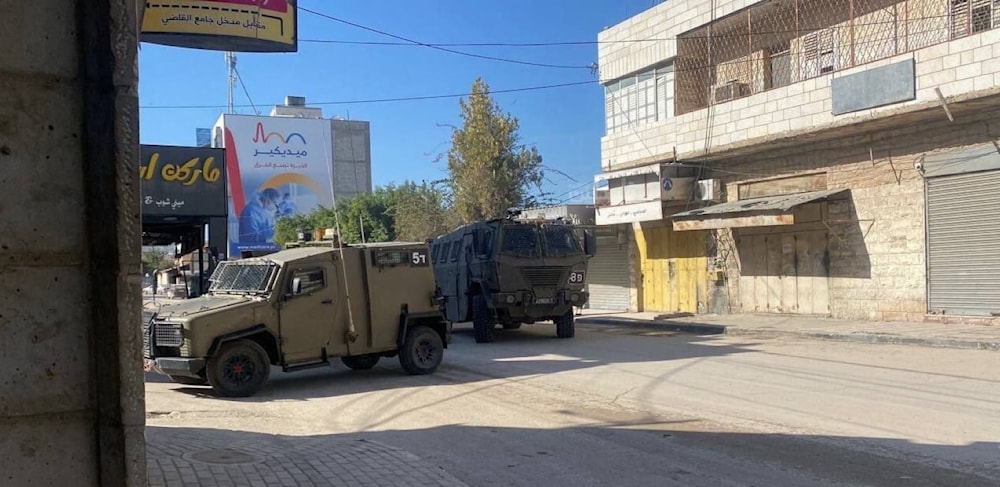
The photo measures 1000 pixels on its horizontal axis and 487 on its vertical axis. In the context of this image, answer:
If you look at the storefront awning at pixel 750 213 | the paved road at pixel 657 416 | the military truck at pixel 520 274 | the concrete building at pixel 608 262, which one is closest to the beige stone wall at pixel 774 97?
the storefront awning at pixel 750 213

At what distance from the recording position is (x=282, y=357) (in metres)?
10.1

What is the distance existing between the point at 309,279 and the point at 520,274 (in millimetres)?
6173

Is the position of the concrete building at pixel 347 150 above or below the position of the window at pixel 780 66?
above

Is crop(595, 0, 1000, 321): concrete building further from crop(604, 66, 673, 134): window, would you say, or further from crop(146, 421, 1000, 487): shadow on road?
crop(146, 421, 1000, 487): shadow on road

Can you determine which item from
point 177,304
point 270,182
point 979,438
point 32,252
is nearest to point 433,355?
point 177,304

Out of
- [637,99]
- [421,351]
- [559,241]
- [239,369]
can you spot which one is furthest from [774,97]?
[239,369]

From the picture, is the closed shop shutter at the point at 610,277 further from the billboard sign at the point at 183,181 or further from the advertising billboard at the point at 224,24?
the advertising billboard at the point at 224,24

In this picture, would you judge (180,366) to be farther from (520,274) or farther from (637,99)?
(637,99)

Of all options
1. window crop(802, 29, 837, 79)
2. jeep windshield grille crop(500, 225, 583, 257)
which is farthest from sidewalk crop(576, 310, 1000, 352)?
window crop(802, 29, 837, 79)

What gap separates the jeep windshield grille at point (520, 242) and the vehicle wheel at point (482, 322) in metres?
1.18

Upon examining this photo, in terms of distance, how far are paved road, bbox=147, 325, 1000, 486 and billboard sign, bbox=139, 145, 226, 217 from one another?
5869mm

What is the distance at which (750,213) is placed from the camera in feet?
62.1

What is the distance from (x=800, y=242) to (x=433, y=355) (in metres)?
12.0

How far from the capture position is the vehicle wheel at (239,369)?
962 centimetres
